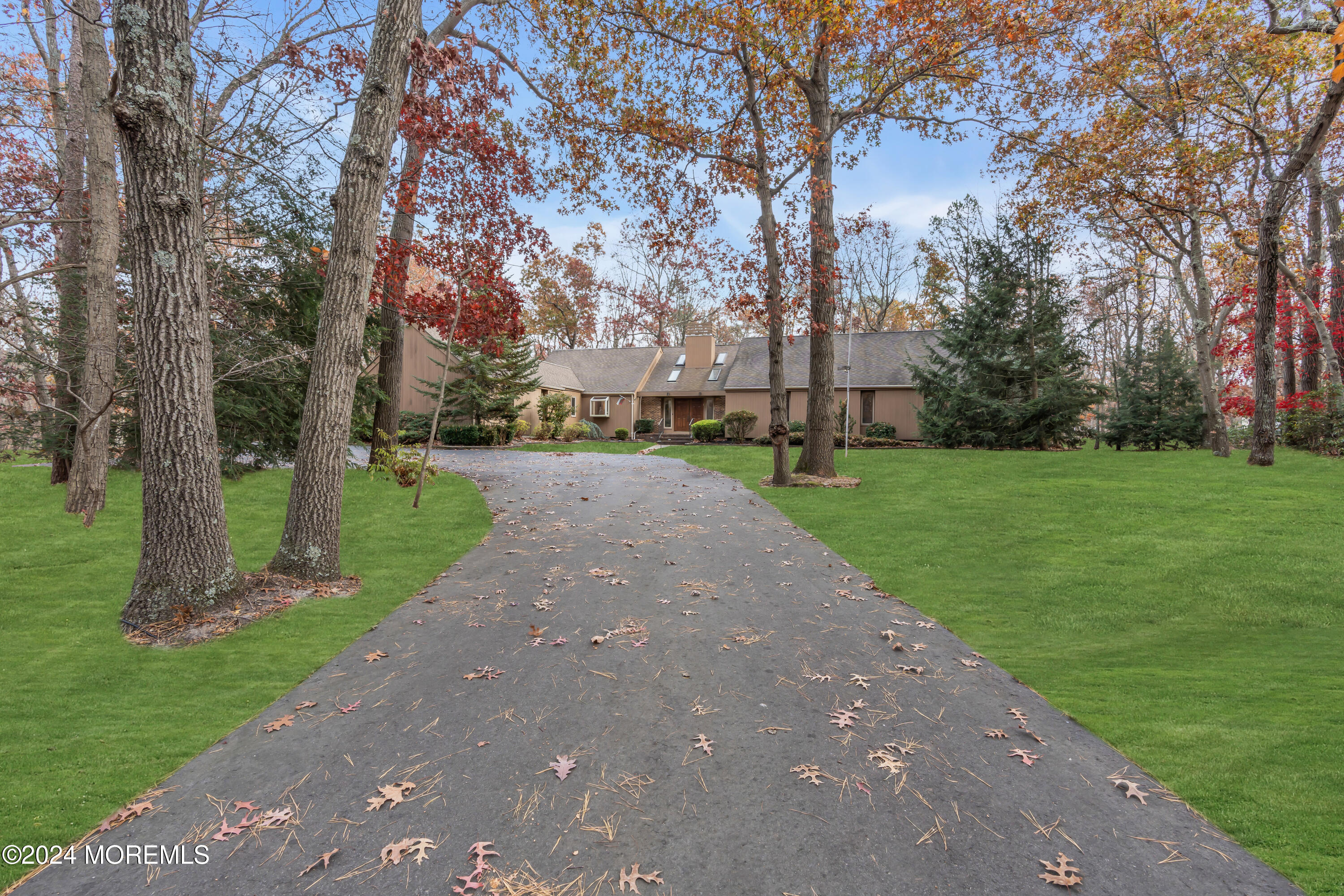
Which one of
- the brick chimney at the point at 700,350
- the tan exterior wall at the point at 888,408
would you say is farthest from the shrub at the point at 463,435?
the brick chimney at the point at 700,350

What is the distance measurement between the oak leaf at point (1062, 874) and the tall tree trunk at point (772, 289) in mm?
10643

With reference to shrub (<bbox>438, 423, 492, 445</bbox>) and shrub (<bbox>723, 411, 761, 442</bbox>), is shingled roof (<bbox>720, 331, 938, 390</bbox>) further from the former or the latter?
shrub (<bbox>438, 423, 492, 445</bbox>)

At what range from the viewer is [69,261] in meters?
9.30

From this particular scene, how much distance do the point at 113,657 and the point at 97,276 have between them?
6.37m

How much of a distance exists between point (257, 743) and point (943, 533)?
8080 mm

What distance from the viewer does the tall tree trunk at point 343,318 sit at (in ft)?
19.7

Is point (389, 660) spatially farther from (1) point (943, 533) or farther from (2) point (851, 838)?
(1) point (943, 533)

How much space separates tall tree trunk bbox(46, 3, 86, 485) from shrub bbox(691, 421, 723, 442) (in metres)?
22.0

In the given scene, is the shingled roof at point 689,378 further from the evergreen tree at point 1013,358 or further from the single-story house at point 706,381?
the evergreen tree at point 1013,358

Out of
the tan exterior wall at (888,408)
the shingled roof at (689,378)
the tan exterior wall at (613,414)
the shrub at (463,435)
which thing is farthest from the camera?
the tan exterior wall at (613,414)

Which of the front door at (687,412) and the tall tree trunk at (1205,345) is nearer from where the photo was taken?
the tall tree trunk at (1205,345)

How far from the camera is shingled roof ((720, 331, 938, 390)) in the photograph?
87.6ft

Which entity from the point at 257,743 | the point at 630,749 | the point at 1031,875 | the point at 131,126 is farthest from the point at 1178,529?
the point at 131,126

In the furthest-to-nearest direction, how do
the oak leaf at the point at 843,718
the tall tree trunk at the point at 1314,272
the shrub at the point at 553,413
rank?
the shrub at the point at 553,413 < the tall tree trunk at the point at 1314,272 < the oak leaf at the point at 843,718
